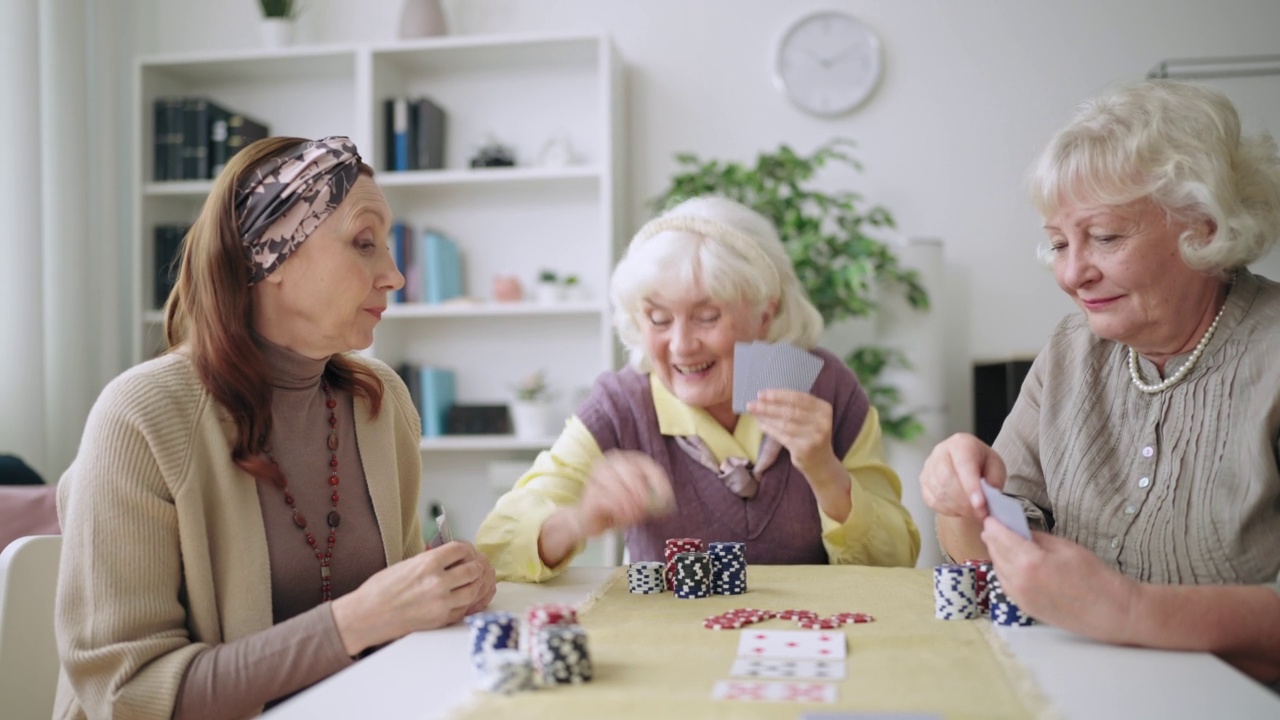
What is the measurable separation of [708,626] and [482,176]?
3299mm

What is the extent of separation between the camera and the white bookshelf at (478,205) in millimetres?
4676

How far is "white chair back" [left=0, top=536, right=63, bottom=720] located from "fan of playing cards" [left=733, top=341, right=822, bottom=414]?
1.17 metres

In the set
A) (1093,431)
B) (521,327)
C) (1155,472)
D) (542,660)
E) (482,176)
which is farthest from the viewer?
(521,327)

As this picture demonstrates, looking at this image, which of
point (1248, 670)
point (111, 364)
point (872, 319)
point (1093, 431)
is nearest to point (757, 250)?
point (1093, 431)

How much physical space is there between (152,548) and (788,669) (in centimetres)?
85

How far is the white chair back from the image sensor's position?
5.55 ft

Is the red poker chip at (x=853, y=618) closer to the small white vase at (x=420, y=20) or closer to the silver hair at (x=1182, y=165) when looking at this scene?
the silver hair at (x=1182, y=165)

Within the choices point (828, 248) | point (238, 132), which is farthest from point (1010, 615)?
point (238, 132)

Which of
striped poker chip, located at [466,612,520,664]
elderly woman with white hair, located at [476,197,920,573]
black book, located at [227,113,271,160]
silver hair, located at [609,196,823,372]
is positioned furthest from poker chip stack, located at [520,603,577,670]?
black book, located at [227,113,271,160]

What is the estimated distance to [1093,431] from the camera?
1727 millimetres

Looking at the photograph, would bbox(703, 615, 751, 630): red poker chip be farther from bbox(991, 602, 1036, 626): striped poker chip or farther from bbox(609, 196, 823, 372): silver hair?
bbox(609, 196, 823, 372): silver hair

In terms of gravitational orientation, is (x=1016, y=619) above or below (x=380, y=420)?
below

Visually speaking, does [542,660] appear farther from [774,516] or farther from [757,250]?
[757,250]

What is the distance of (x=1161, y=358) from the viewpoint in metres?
1.71
